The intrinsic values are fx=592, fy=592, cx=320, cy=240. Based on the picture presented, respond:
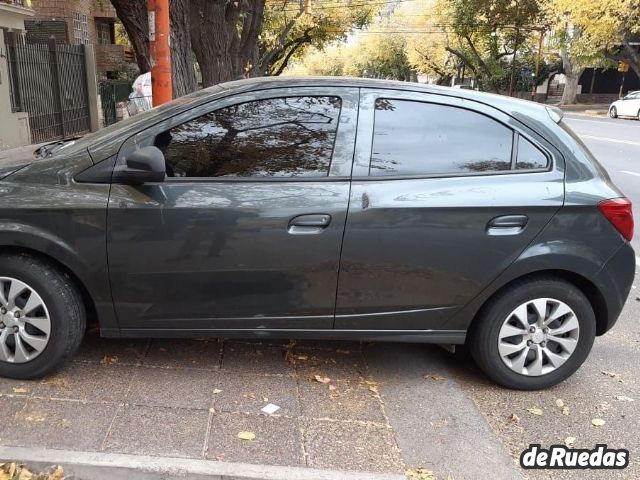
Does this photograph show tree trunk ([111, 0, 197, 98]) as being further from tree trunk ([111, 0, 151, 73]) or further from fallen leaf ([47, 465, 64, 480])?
fallen leaf ([47, 465, 64, 480])

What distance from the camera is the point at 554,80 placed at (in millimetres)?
53906

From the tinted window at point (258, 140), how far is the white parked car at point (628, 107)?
29.3 meters

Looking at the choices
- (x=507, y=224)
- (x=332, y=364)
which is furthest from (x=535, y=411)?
(x=332, y=364)

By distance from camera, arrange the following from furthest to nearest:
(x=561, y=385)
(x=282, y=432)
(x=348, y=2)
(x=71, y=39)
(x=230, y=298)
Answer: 1. (x=348, y=2)
2. (x=71, y=39)
3. (x=561, y=385)
4. (x=230, y=298)
5. (x=282, y=432)

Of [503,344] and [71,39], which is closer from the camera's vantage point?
[503,344]

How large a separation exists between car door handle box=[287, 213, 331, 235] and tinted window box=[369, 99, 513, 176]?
412 mm

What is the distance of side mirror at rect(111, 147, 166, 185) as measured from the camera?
3035 millimetres

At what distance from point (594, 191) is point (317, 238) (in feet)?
5.30

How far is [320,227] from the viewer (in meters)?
3.20

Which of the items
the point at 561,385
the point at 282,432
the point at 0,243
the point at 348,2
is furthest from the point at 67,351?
the point at 348,2

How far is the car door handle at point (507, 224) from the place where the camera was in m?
3.30

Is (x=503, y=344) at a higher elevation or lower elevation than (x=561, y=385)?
higher

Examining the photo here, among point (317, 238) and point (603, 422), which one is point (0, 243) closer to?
point (317, 238)

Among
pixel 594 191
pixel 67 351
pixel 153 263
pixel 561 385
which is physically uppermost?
pixel 594 191
